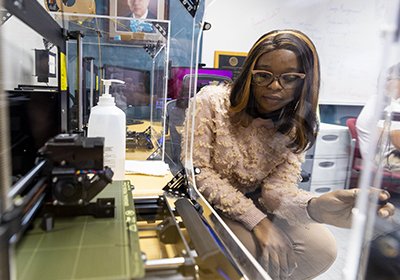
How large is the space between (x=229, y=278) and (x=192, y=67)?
945 mm

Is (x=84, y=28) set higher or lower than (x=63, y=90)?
higher

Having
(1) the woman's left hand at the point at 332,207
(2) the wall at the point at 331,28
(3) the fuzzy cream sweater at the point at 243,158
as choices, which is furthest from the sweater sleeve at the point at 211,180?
(2) the wall at the point at 331,28

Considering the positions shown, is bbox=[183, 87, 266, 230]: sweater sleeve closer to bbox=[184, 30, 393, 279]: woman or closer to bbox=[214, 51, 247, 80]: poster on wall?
bbox=[184, 30, 393, 279]: woman

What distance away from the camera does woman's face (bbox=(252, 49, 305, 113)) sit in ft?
2.78

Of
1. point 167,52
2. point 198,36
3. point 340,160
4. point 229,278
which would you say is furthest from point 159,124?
point 340,160

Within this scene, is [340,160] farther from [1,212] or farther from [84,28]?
[1,212]

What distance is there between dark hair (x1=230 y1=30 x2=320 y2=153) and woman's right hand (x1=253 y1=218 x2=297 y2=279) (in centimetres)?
28

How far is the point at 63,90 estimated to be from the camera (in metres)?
0.91

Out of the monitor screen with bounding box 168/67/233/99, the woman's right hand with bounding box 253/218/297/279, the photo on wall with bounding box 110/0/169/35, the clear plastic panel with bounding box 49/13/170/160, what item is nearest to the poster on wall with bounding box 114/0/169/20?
the photo on wall with bounding box 110/0/169/35

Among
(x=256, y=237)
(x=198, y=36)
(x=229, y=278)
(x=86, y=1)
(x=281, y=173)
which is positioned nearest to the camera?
(x=229, y=278)

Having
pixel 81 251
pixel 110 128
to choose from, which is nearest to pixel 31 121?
pixel 110 128

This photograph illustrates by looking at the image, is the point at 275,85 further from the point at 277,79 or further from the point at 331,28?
the point at 331,28

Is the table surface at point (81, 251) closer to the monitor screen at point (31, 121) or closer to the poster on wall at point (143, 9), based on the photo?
the monitor screen at point (31, 121)

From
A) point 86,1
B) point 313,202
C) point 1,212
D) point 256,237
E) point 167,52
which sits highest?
point 86,1
